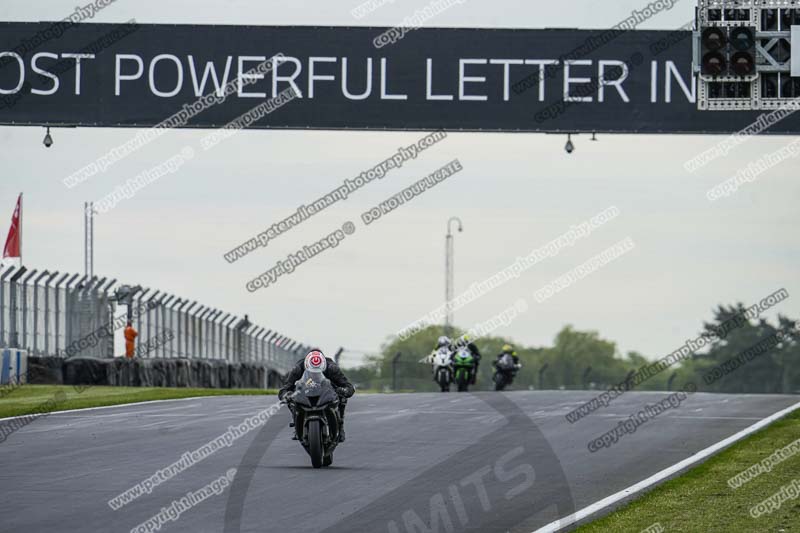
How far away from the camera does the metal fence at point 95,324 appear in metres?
33.0

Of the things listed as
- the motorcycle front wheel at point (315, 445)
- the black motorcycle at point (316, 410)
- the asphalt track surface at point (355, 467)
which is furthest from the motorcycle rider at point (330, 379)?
the asphalt track surface at point (355, 467)

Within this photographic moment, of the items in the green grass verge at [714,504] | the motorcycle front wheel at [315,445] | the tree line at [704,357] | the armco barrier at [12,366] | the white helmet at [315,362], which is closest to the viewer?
the green grass verge at [714,504]

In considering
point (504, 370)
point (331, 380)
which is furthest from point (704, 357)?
point (331, 380)

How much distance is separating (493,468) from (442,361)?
21251 mm

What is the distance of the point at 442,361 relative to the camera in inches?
1457

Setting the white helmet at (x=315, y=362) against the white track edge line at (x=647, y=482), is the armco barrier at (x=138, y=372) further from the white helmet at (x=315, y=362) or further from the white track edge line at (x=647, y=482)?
the white helmet at (x=315, y=362)

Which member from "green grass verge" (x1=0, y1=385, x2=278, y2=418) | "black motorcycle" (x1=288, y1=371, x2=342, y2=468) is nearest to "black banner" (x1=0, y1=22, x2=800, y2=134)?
"green grass verge" (x1=0, y1=385, x2=278, y2=418)

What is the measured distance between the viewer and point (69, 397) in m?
28.1

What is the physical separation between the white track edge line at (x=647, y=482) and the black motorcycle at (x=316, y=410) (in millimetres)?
3140

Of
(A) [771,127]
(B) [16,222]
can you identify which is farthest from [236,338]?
(A) [771,127]

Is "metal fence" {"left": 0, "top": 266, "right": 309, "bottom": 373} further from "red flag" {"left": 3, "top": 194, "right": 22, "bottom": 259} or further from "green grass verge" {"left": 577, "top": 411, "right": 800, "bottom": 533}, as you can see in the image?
"green grass verge" {"left": 577, "top": 411, "right": 800, "bottom": 533}

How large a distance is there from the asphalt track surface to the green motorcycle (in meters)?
10.9

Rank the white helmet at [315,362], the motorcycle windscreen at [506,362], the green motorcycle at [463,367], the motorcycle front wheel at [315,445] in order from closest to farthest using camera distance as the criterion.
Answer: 1. the motorcycle front wheel at [315,445]
2. the white helmet at [315,362]
3. the green motorcycle at [463,367]
4. the motorcycle windscreen at [506,362]

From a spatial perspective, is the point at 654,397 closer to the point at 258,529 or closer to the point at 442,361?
the point at 442,361
